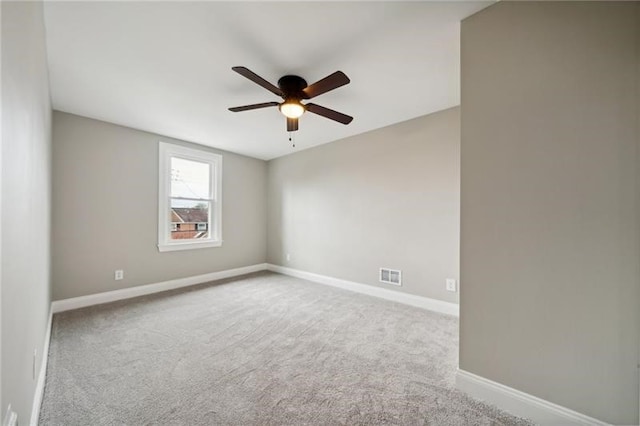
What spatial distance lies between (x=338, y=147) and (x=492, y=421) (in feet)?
11.8

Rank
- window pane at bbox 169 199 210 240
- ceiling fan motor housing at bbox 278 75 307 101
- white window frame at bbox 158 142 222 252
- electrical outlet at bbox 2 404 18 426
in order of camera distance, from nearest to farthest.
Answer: electrical outlet at bbox 2 404 18 426 < ceiling fan motor housing at bbox 278 75 307 101 < white window frame at bbox 158 142 222 252 < window pane at bbox 169 199 210 240

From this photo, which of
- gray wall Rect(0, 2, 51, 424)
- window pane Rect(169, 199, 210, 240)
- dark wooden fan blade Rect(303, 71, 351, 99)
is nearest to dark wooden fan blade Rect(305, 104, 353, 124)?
dark wooden fan blade Rect(303, 71, 351, 99)

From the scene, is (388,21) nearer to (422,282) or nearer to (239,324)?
(422,282)

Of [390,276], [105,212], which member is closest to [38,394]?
[105,212]

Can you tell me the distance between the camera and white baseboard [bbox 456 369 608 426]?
133 cm

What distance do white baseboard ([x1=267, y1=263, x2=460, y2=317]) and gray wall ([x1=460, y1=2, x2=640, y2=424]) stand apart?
126cm

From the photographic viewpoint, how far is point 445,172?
300 centimetres

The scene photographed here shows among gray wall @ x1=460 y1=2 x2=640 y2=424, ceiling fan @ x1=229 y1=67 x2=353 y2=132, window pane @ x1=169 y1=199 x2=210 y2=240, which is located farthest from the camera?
window pane @ x1=169 y1=199 x2=210 y2=240

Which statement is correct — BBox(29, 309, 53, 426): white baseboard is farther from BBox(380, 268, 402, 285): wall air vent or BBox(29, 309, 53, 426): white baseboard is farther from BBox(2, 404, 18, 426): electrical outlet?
BBox(380, 268, 402, 285): wall air vent

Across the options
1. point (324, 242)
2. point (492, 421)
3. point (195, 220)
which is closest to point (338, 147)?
point (324, 242)

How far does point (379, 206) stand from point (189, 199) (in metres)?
3.17

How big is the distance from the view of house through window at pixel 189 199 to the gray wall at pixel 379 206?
1.41m

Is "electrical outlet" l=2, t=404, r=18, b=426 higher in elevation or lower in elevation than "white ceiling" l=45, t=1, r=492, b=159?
lower

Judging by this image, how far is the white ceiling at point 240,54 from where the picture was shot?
1.60 meters
